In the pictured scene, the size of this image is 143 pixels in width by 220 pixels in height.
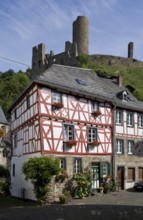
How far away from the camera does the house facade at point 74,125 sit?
23.6 meters

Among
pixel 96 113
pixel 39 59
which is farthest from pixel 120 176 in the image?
pixel 39 59

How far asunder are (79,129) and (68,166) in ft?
8.96

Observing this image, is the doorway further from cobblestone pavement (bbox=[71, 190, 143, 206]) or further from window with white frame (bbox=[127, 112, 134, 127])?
window with white frame (bbox=[127, 112, 134, 127])

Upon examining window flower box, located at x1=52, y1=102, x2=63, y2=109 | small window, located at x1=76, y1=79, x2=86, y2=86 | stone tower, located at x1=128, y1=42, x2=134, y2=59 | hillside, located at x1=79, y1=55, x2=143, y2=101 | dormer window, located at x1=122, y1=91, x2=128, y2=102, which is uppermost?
stone tower, located at x1=128, y1=42, x2=134, y2=59

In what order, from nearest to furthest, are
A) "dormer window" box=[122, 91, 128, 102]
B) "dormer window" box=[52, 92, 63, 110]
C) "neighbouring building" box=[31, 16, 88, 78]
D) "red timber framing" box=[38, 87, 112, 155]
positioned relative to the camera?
"red timber framing" box=[38, 87, 112, 155] → "dormer window" box=[52, 92, 63, 110] → "dormer window" box=[122, 91, 128, 102] → "neighbouring building" box=[31, 16, 88, 78]

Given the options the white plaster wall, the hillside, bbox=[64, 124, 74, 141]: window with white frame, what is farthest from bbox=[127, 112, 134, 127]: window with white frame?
the hillside

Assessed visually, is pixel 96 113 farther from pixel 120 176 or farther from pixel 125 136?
pixel 120 176

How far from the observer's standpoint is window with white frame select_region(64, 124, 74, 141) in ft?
80.1

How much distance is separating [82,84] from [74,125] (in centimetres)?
380

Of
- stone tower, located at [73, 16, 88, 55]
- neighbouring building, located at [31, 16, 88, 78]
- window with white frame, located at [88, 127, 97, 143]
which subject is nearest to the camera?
window with white frame, located at [88, 127, 97, 143]

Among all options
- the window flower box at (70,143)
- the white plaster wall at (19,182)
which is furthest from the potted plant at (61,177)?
the white plaster wall at (19,182)

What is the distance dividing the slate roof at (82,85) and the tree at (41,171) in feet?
17.3

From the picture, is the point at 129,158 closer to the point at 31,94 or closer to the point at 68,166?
the point at 68,166

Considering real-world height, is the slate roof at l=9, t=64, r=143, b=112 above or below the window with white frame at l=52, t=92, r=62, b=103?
above
